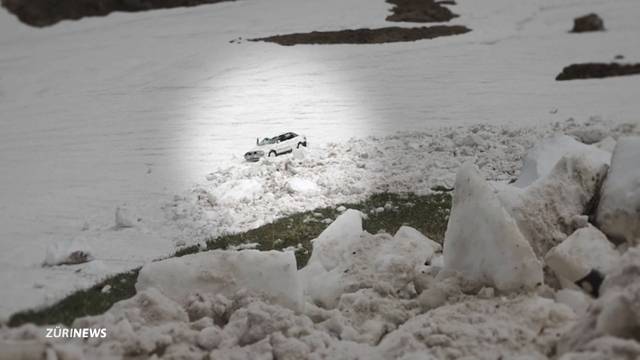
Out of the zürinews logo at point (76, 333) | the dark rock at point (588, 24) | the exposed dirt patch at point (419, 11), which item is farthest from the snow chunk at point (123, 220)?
the dark rock at point (588, 24)

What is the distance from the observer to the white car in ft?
71.5

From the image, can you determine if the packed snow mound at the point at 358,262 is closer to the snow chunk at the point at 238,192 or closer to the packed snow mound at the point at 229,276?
the packed snow mound at the point at 229,276

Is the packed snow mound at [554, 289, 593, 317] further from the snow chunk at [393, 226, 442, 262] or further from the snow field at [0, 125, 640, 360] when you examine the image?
the snow chunk at [393, 226, 442, 262]

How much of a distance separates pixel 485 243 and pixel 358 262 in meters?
2.14

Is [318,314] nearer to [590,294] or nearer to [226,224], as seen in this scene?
[590,294]

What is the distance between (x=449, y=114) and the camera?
88.2ft

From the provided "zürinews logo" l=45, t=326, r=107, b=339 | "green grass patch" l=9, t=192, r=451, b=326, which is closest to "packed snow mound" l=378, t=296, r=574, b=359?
"zürinews logo" l=45, t=326, r=107, b=339

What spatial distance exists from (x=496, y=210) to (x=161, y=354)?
3.99m

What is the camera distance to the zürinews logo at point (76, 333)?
677cm

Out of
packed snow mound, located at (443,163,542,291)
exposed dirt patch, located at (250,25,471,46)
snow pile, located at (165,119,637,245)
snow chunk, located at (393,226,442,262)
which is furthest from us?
exposed dirt patch, located at (250,25,471,46)

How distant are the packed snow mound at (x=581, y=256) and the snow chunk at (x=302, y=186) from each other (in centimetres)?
986

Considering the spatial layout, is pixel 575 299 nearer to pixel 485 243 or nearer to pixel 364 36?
pixel 485 243

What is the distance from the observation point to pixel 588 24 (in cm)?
4122

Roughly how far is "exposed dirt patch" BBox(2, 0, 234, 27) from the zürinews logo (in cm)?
4350
